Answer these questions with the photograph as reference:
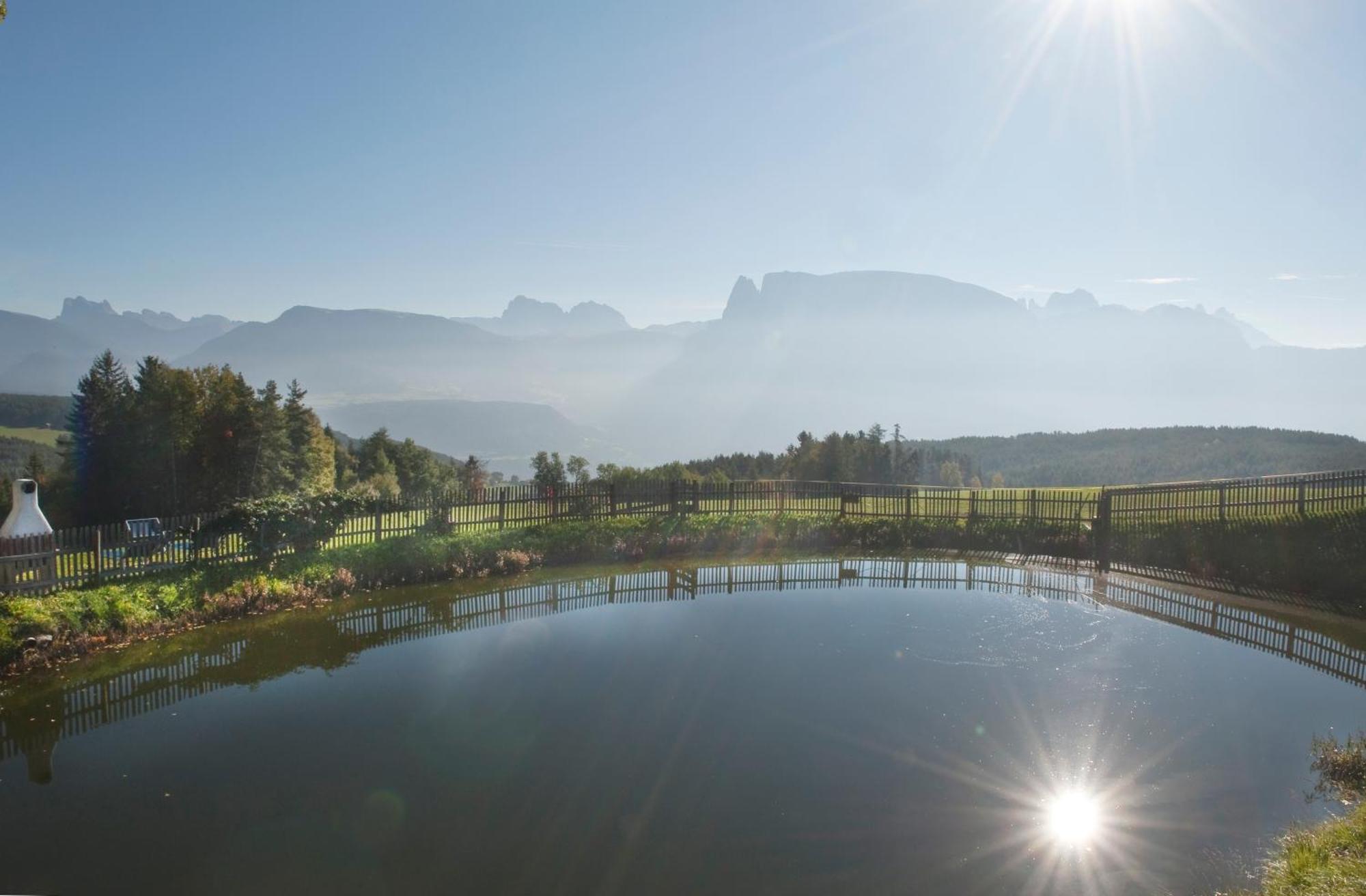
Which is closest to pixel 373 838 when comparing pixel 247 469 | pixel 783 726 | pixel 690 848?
pixel 690 848

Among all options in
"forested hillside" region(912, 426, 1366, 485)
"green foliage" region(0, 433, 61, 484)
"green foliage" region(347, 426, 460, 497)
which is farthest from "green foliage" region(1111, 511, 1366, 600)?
"green foliage" region(0, 433, 61, 484)

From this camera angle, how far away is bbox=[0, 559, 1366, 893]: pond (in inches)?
245

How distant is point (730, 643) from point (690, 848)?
5962 millimetres

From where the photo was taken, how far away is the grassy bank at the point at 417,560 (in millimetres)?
11953

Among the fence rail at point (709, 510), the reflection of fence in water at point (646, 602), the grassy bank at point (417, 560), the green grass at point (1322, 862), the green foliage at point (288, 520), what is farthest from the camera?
the green foliage at point (288, 520)

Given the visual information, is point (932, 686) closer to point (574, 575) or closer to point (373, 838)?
point (373, 838)

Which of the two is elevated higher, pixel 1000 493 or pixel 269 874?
pixel 1000 493

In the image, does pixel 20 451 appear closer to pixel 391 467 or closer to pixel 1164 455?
pixel 391 467

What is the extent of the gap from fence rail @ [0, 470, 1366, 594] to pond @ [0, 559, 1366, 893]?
8.29 ft

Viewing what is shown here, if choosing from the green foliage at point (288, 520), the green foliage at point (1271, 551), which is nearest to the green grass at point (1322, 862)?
the green foliage at point (1271, 551)

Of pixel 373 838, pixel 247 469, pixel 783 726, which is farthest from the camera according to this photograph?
pixel 247 469

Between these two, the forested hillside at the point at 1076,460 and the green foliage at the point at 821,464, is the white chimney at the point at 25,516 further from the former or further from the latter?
the green foliage at the point at 821,464

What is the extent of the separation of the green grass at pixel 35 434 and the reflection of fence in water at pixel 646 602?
12107 cm

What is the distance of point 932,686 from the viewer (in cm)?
1019
